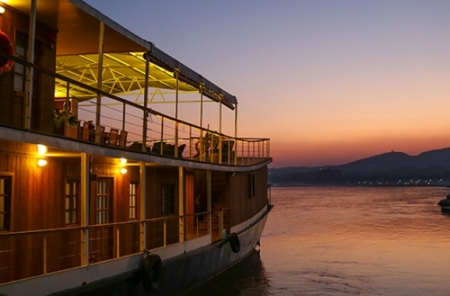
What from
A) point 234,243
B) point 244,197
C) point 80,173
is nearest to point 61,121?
point 80,173

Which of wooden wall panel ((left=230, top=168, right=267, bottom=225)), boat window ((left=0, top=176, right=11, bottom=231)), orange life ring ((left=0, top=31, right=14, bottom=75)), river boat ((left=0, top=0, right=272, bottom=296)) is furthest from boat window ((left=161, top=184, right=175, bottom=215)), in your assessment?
orange life ring ((left=0, top=31, right=14, bottom=75))

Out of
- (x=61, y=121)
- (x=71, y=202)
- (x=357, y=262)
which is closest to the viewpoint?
(x=61, y=121)

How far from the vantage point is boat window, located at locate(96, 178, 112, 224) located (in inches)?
437

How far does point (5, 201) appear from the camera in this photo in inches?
328

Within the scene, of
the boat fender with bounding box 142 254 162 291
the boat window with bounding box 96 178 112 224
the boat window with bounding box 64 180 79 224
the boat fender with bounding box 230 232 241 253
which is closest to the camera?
the boat window with bounding box 64 180 79 224

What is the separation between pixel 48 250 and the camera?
9.28m

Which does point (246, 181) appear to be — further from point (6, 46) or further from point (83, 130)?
point (6, 46)

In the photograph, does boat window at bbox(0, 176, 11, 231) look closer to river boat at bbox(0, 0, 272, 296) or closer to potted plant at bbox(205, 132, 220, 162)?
river boat at bbox(0, 0, 272, 296)

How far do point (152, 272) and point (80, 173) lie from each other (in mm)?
2373

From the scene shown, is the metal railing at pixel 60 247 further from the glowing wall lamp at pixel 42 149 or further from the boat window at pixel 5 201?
the glowing wall lamp at pixel 42 149

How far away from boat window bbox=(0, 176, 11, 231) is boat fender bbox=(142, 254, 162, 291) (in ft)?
9.45

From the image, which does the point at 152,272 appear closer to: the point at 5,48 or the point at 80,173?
the point at 80,173

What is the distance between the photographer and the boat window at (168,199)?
45.6ft

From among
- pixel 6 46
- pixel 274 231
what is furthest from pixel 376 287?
pixel 274 231
